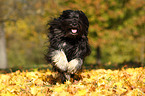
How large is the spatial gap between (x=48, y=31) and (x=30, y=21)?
8.48 metres

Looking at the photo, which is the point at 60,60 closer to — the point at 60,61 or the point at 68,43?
the point at 60,61

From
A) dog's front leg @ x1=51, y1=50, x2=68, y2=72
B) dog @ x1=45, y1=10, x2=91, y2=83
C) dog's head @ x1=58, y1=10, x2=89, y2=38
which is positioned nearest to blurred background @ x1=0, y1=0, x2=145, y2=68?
dog @ x1=45, y1=10, x2=91, y2=83

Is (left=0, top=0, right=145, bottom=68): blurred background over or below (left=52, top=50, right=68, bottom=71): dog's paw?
over

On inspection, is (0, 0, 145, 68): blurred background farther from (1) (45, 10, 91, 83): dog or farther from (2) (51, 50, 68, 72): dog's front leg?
(2) (51, 50, 68, 72): dog's front leg

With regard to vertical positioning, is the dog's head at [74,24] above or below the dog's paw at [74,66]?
above

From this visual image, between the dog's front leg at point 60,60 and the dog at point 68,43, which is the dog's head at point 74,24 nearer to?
the dog at point 68,43

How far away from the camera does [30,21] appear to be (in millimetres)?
12688

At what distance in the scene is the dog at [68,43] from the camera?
396cm

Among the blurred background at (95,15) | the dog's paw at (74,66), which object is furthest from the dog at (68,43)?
the blurred background at (95,15)

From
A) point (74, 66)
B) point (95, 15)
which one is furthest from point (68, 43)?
point (95, 15)

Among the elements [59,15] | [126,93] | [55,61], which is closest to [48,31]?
[59,15]

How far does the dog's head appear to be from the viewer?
3.92m

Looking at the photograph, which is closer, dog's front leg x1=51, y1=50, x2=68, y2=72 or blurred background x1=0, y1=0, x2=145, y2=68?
dog's front leg x1=51, y1=50, x2=68, y2=72

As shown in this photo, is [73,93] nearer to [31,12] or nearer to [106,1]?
[31,12]
